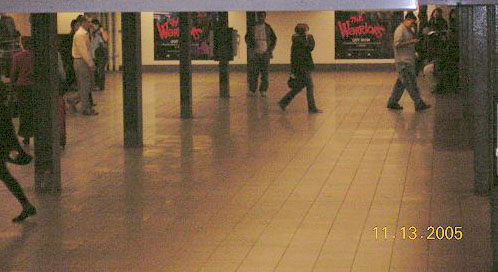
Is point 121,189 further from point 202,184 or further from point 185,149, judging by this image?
point 185,149

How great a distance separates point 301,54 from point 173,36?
14776mm

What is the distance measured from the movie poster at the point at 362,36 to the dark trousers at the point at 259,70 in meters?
9.43

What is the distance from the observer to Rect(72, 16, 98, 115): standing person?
64.8ft

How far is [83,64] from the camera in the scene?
65.8ft

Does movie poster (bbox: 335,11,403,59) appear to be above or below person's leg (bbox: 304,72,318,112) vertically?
above

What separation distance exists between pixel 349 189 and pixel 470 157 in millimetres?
2896

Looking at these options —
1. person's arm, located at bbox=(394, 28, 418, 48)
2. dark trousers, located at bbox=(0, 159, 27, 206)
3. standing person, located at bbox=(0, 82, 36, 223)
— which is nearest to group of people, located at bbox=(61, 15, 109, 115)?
person's arm, located at bbox=(394, 28, 418, 48)

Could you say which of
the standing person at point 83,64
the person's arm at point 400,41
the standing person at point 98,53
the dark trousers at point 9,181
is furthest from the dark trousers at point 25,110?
the standing person at point 98,53

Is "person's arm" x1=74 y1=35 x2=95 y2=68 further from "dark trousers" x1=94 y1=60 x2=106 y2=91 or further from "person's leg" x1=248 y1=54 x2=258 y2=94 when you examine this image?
"dark trousers" x1=94 y1=60 x2=106 y2=91

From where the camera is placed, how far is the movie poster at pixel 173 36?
3422cm

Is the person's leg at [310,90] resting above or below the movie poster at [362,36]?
below

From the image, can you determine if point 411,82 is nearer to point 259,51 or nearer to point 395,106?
point 395,106
